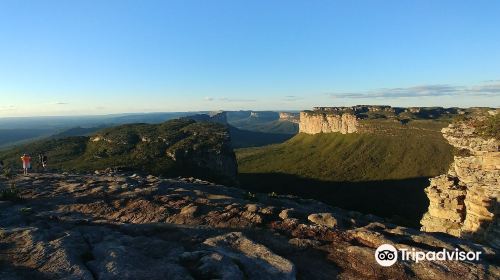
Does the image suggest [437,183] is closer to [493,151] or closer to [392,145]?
[493,151]

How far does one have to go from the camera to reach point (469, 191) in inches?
1535

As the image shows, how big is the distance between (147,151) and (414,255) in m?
114

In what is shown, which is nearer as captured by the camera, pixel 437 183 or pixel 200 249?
pixel 200 249

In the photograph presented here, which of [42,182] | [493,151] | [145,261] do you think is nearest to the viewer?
[145,261]

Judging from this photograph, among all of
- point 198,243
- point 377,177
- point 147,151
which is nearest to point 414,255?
point 198,243

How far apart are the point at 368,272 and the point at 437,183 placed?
119 feet

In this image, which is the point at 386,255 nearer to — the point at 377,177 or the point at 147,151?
the point at 147,151

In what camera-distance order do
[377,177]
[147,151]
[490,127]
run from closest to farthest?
[490,127] < [147,151] < [377,177]

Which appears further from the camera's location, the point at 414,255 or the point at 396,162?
the point at 396,162

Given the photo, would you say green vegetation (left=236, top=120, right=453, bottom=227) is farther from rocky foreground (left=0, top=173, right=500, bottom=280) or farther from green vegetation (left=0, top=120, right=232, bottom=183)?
rocky foreground (left=0, top=173, right=500, bottom=280)

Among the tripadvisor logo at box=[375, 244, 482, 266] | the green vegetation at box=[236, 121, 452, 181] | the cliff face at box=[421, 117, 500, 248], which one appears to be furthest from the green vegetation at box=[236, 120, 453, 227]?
the tripadvisor logo at box=[375, 244, 482, 266]

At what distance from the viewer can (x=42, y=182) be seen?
31.4 m

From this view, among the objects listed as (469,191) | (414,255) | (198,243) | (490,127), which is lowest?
(469,191)

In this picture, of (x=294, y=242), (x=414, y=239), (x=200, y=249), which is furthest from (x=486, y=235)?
(x=200, y=249)
